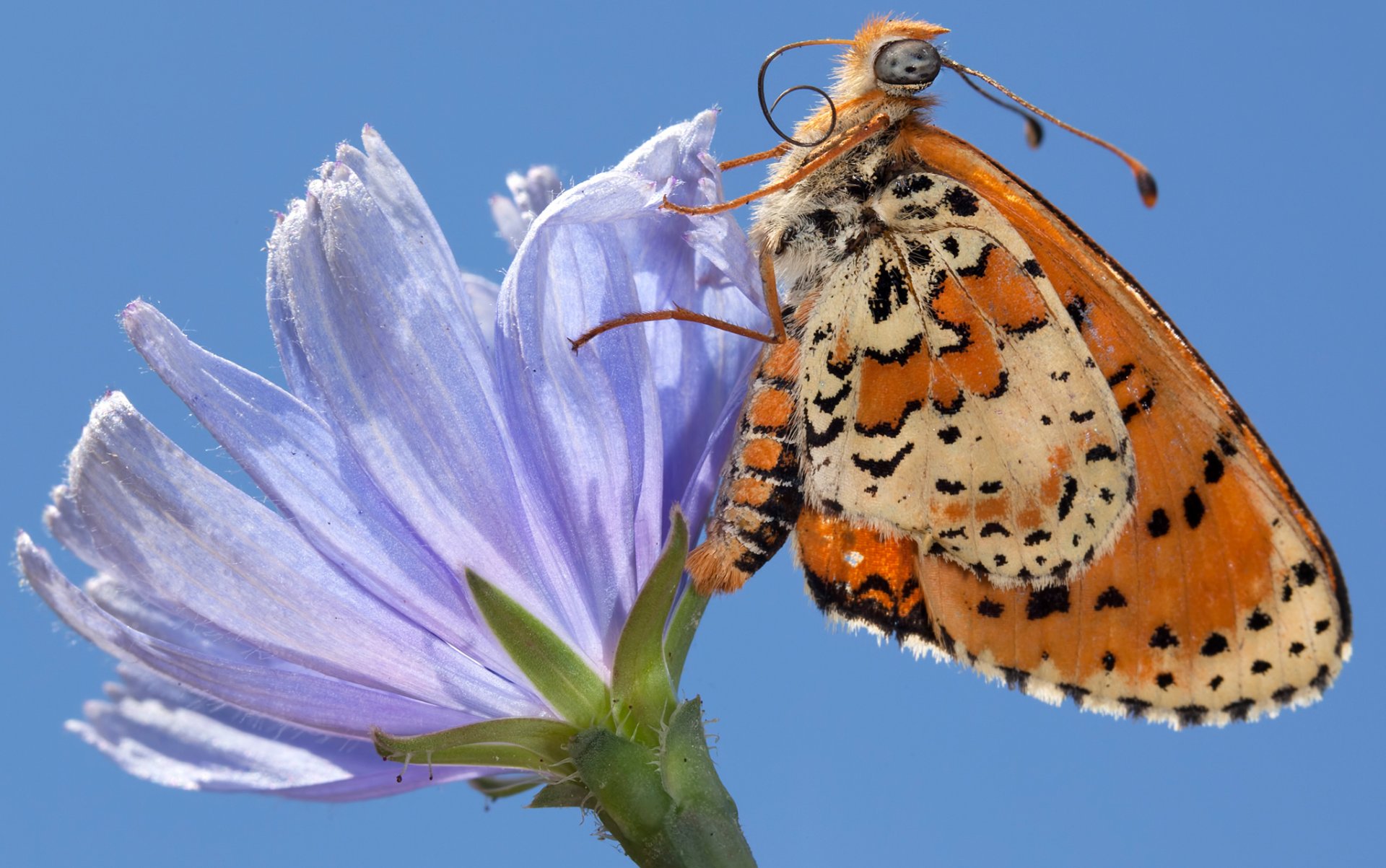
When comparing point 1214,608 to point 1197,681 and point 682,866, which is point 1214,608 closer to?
point 1197,681

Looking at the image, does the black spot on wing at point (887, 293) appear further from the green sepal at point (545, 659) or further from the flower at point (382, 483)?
the green sepal at point (545, 659)

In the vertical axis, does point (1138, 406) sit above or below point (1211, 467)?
above

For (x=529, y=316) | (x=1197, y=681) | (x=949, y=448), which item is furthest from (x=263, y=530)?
(x=1197, y=681)

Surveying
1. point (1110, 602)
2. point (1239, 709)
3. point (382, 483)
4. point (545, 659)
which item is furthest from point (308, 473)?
point (1239, 709)

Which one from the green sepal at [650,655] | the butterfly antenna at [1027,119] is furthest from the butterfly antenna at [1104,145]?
the green sepal at [650,655]

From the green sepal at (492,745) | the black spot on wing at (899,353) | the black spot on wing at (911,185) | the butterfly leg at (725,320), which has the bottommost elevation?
the green sepal at (492,745)

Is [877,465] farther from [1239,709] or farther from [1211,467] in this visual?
[1239,709]
